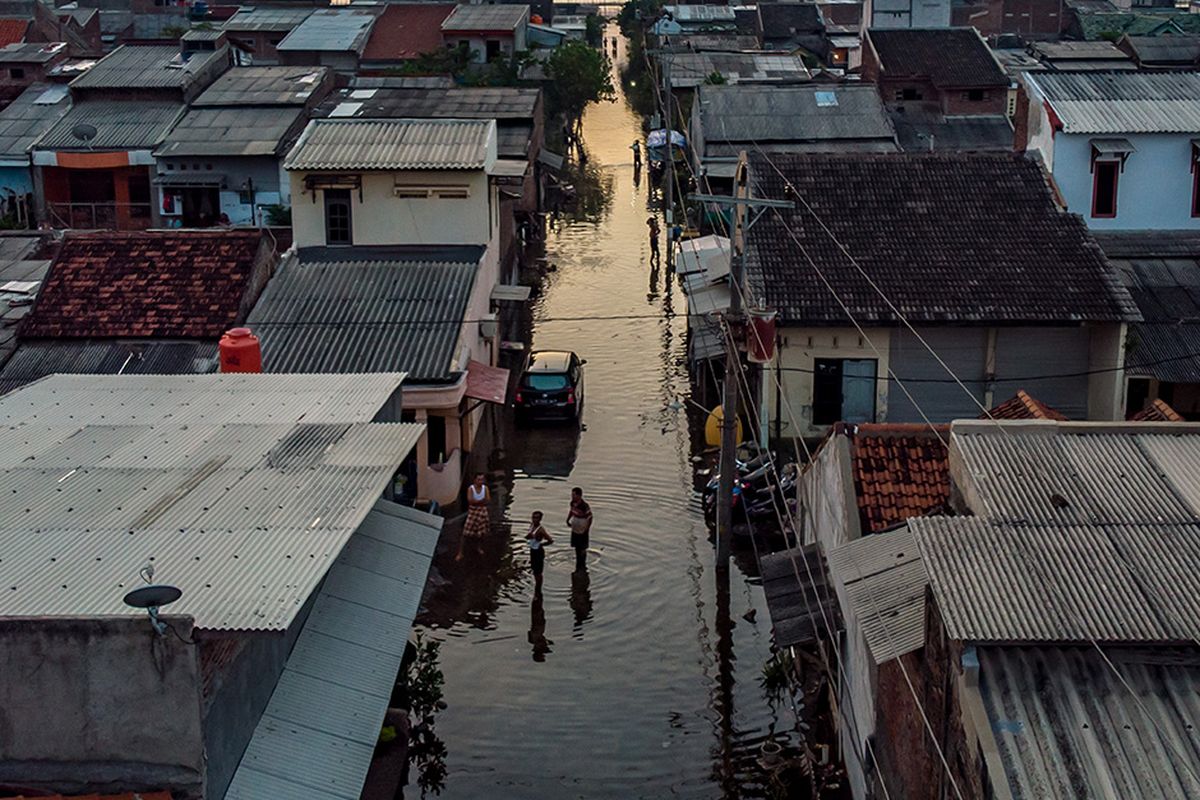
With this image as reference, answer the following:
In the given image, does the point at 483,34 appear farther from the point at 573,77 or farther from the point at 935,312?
the point at 935,312

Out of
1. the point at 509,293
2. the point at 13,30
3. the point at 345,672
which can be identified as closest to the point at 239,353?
the point at 345,672

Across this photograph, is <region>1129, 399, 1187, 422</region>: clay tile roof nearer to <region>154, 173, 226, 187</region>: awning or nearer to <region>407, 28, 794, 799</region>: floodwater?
<region>407, 28, 794, 799</region>: floodwater

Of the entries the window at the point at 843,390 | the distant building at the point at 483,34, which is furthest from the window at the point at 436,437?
the distant building at the point at 483,34

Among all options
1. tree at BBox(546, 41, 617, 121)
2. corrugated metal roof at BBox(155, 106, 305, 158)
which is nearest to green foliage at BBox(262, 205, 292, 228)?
corrugated metal roof at BBox(155, 106, 305, 158)

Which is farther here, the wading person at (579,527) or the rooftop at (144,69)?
the rooftop at (144,69)

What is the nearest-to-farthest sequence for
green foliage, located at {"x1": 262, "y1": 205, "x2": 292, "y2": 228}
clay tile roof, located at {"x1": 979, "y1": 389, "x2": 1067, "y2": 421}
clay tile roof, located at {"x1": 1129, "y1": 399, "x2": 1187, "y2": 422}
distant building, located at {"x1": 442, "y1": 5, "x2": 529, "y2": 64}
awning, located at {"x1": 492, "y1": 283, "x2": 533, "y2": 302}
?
clay tile roof, located at {"x1": 1129, "y1": 399, "x2": 1187, "y2": 422} → clay tile roof, located at {"x1": 979, "y1": 389, "x2": 1067, "y2": 421} → awning, located at {"x1": 492, "y1": 283, "x2": 533, "y2": 302} → green foliage, located at {"x1": 262, "y1": 205, "x2": 292, "y2": 228} → distant building, located at {"x1": 442, "y1": 5, "x2": 529, "y2": 64}

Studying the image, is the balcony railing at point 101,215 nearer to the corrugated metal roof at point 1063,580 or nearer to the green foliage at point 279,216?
the green foliage at point 279,216
